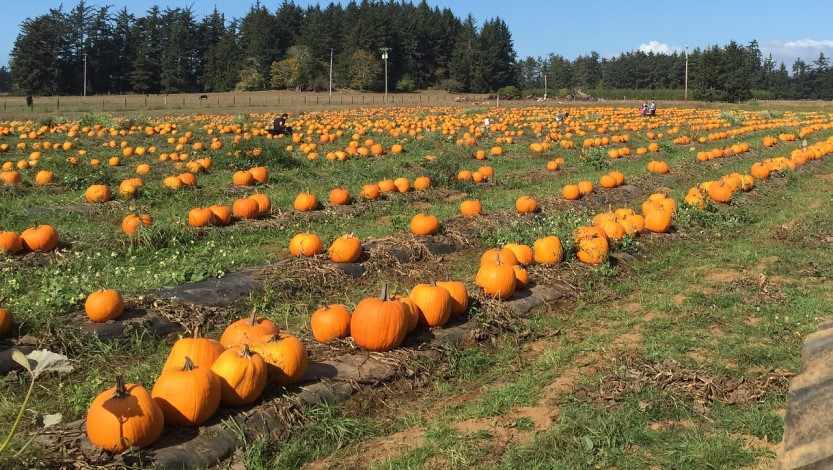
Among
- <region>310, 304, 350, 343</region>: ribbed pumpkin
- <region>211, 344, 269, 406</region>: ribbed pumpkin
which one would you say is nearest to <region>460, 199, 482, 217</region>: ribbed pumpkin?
<region>310, 304, 350, 343</region>: ribbed pumpkin

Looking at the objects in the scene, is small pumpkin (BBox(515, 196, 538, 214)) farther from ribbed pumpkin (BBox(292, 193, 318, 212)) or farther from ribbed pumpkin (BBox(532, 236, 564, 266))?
ribbed pumpkin (BBox(292, 193, 318, 212))

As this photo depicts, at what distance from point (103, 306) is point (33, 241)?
349cm

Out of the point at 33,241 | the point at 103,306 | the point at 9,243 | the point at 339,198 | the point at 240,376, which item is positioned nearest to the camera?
the point at 240,376

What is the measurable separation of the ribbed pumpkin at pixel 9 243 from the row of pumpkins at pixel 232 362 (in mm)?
3212

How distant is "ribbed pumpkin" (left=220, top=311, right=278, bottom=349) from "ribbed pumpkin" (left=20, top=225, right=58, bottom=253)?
5.23 metres

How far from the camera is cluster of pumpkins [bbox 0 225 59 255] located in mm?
9180

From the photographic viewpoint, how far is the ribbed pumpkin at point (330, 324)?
6.19 meters

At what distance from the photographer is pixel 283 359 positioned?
5.13m

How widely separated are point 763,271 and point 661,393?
4.70 meters

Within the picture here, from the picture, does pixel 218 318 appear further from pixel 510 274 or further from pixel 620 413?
pixel 620 413

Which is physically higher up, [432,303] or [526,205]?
[526,205]

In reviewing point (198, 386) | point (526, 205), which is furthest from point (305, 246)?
point (198, 386)

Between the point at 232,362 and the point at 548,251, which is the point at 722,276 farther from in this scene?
the point at 232,362

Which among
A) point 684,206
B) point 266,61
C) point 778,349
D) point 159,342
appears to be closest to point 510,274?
point 778,349
